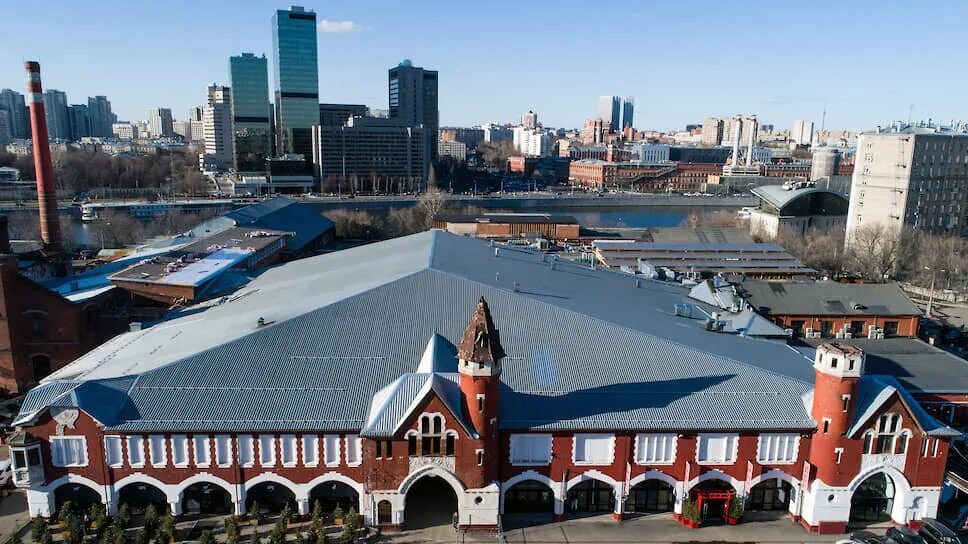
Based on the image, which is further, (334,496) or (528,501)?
(528,501)

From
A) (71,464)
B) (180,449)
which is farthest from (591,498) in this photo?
(71,464)

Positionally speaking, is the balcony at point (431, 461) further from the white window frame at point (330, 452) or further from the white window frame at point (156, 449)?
the white window frame at point (156, 449)

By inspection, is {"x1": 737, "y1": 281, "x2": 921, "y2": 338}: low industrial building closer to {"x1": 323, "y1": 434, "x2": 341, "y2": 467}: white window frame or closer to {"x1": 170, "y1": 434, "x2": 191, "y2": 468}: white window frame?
{"x1": 323, "y1": 434, "x2": 341, "y2": 467}: white window frame

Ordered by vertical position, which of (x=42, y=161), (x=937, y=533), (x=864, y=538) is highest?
(x=42, y=161)

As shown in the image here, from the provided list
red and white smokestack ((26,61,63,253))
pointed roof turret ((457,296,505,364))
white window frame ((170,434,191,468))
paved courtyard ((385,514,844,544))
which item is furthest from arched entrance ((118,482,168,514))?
red and white smokestack ((26,61,63,253))

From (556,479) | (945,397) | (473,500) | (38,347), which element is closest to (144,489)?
(473,500)

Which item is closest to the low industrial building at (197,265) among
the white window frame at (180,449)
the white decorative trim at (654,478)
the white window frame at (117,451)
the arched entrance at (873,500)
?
the white window frame at (117,451)

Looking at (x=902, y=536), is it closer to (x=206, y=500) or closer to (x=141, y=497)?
(x=206, y=500)

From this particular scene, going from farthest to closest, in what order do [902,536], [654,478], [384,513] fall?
[654,478], [384,513], [902,536]
